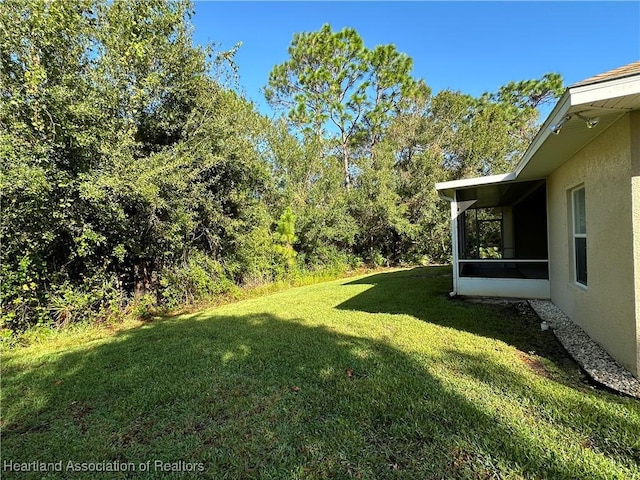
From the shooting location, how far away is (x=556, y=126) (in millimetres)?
3215

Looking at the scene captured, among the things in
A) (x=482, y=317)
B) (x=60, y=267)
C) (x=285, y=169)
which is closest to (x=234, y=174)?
(x=285, y=169)

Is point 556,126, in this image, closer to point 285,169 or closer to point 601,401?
point 601,401

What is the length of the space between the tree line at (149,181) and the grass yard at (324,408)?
2.38 metres

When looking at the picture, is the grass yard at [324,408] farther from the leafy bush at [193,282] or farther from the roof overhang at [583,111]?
the leafy bush at [193,282]

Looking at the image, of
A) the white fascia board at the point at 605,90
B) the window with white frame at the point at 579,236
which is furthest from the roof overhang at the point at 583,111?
the window with white frame at the point at 579,236

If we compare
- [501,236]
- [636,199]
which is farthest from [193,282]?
[501,236]

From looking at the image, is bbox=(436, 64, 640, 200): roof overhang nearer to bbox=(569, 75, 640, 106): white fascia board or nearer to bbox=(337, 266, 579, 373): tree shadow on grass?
bbox=(569, 75, 640, 106): white fascia board

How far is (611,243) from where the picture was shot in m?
3.40

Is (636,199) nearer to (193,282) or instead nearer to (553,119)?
(553,119)

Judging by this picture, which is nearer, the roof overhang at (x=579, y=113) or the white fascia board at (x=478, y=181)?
the roof overhang at (x=579, y=113)

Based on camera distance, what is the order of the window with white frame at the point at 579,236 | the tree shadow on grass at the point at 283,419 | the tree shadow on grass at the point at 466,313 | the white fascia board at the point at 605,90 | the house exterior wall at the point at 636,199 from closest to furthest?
the tree shadow on grass at the point at 283,419
the white fascia board at the point at 605,90
the house exterior wall at the point at 636,199
the tree shadow on grass at the point at 466,313
the window with white frame at the point at 579,236

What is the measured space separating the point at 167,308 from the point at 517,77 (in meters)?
23.1

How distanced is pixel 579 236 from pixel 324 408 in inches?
175

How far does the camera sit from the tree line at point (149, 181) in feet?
18.6
